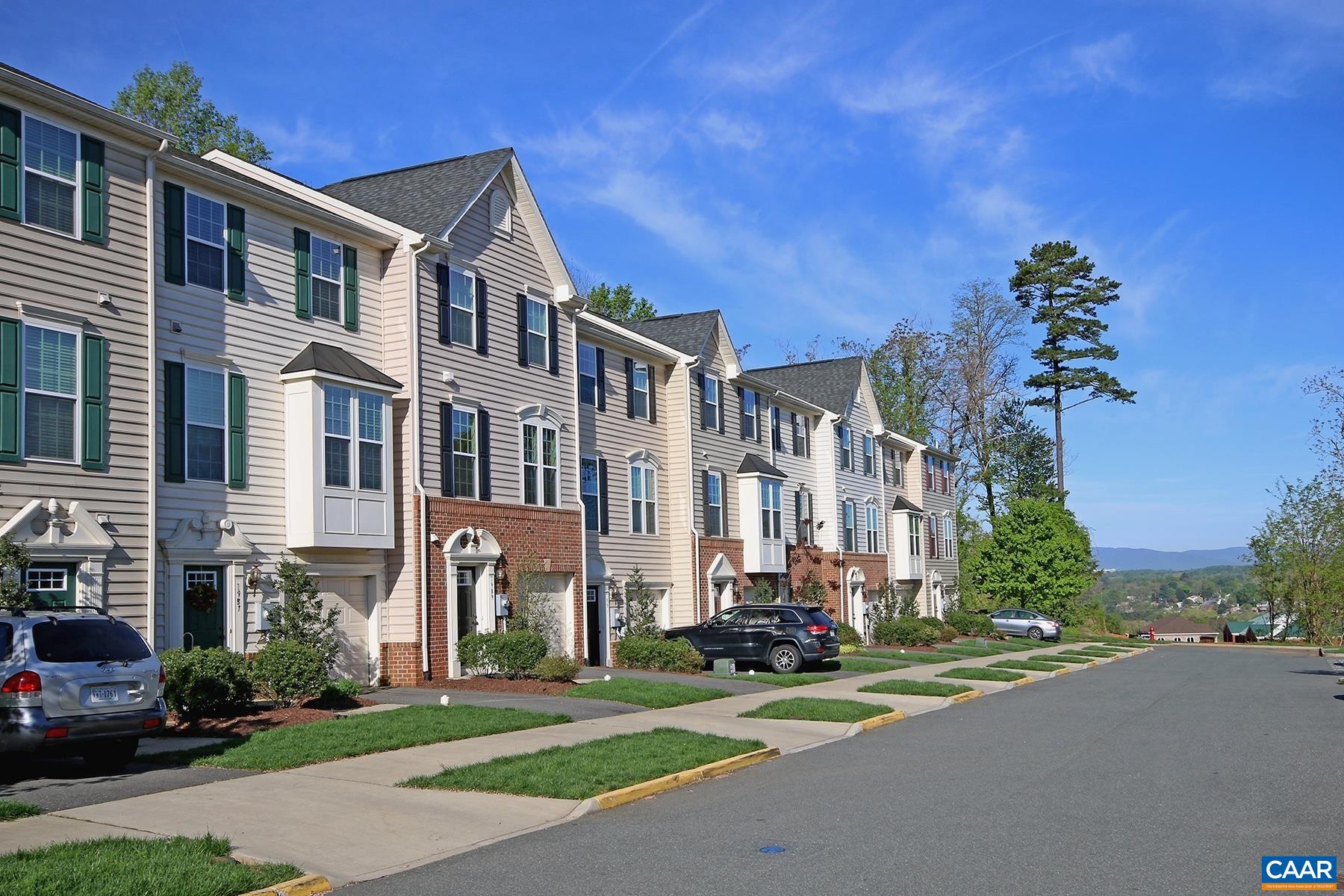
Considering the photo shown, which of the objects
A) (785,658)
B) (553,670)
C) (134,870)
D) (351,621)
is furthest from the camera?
(785,658)

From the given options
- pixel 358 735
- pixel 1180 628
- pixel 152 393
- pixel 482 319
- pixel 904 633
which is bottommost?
pixel 1180 628

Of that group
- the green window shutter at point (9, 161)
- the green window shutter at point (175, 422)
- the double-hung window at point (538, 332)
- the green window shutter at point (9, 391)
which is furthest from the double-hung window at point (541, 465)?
the green window shutter at point (9, 161)

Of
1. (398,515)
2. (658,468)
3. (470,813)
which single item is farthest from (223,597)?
(658,468)

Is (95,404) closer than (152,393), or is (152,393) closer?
(95,404)

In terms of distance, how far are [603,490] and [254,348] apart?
41.3 feet

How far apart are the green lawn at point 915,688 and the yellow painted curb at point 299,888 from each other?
16683mm

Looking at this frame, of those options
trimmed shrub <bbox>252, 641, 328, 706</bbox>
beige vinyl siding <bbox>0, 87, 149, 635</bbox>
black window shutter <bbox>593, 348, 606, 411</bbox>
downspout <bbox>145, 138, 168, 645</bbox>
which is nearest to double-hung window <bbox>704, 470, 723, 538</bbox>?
black window shutter <bbox>593, 348, 606, 411</bbox>

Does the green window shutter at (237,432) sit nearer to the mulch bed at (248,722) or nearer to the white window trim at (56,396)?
the white window trim at (56,396)

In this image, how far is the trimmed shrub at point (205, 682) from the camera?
15.8 m

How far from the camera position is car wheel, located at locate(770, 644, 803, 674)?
28266mm

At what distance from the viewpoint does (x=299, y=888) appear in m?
8.18

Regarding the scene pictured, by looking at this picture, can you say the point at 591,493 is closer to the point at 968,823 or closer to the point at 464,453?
the point at 464,453

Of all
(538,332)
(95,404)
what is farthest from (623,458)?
(95,404)

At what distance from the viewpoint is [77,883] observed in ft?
25.1
